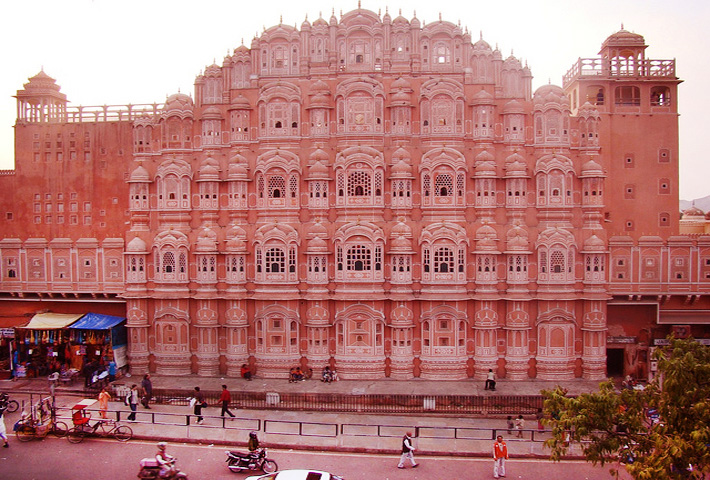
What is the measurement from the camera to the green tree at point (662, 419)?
47.2 feet

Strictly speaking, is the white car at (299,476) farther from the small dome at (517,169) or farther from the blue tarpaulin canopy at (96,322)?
the small dome at (517,169)

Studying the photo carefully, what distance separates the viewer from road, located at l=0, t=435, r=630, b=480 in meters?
20.7

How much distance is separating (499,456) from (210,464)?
36.3 feet

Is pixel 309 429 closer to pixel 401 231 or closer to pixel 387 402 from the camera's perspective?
pixel 387 402

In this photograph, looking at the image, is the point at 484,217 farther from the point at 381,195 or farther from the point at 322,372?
the point at 322,372

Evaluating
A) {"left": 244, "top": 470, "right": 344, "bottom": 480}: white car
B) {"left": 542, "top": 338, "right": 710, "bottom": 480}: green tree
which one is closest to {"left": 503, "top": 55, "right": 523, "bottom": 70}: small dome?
{"left": 542, "top": 338, "right": 710, "bottom": 480}: green tree

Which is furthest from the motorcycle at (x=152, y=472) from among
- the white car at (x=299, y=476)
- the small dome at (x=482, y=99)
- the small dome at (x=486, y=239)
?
the small dome at (x=482, y=99)

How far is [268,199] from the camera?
110 feet

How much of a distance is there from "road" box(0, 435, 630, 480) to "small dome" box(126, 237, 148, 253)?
1298 centimetres

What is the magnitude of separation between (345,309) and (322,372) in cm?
401

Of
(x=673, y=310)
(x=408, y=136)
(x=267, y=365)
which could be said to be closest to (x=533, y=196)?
(x=408, y=136)

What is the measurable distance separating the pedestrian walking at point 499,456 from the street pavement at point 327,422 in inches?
66.6

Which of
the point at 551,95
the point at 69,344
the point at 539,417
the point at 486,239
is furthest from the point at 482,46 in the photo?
the point at 69,344

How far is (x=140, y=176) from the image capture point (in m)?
34.4
